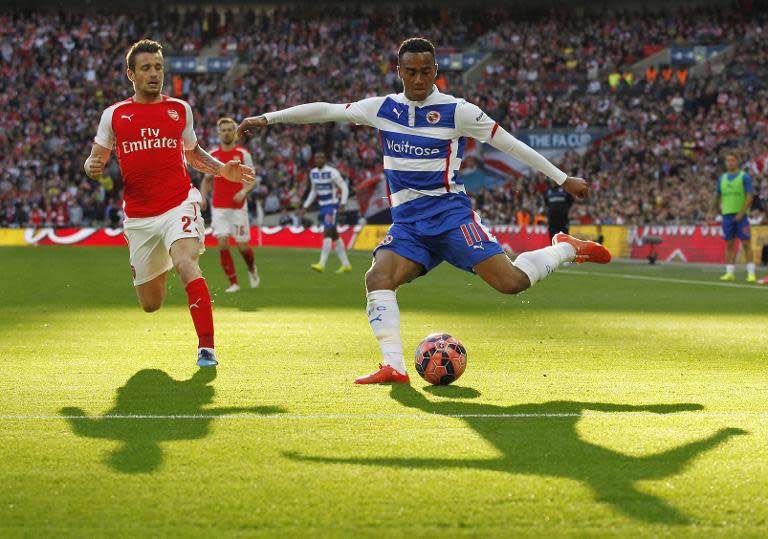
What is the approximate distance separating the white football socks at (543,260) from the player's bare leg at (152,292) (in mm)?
2882

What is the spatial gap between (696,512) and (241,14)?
59.8 meters

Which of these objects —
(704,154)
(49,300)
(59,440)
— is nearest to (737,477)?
(59,440)

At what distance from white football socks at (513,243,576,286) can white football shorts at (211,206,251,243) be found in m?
8.74

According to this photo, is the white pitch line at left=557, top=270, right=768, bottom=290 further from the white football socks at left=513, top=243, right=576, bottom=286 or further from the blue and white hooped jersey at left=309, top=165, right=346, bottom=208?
the white football socks at left=513, top=243, right=576, bottom=286

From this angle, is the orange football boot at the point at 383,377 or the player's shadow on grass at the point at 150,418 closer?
the player's shadow on grass at the point at 150,418

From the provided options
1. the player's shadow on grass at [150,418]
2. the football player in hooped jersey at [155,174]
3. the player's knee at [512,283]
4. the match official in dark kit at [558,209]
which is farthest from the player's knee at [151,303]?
the match official in dark kit at [558,209]

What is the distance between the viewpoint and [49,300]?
571 inches

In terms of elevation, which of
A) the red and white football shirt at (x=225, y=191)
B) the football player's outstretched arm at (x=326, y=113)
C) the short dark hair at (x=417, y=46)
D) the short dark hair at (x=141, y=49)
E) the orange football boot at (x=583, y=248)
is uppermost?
the short dark hair at (x=141, y=49)

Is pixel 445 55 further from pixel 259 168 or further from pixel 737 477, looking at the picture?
pixel 737 477

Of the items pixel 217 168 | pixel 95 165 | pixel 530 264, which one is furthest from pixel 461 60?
pixel 530 264

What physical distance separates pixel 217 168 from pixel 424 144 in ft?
7.04

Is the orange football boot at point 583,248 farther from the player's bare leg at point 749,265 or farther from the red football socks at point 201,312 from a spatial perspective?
the player's bare leg at point 749,265

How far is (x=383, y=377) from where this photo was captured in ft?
22.8

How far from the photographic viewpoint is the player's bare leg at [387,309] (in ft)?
23.0
